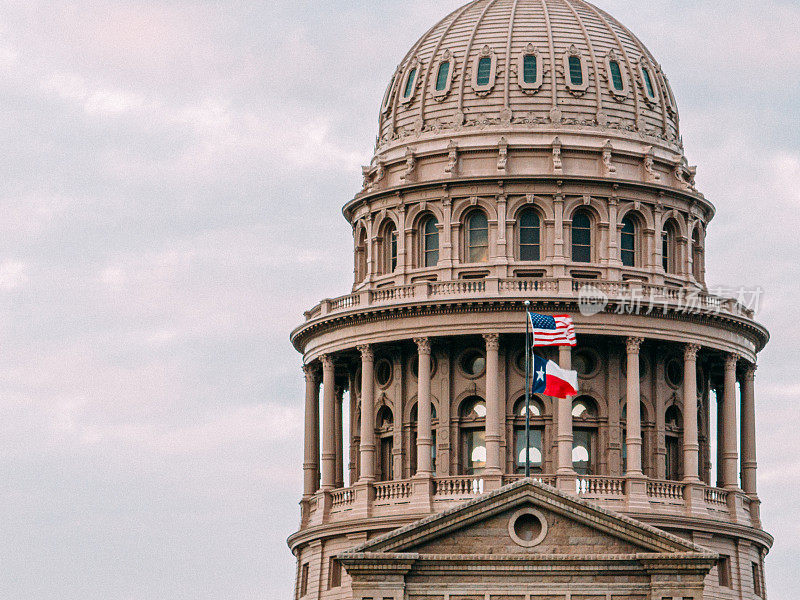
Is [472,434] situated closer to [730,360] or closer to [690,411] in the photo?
[690,411]

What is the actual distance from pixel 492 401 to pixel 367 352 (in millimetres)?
6346

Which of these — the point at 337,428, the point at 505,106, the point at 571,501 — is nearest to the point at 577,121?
the point at 505,106

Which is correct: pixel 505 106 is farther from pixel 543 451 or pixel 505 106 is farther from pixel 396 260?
pixel 543 451

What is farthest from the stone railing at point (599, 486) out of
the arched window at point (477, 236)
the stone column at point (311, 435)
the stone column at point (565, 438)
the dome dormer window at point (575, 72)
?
the dome dormer window at point (575, 72)

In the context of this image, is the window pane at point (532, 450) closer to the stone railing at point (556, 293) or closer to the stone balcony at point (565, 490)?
the stone balcony at point (565, 490)

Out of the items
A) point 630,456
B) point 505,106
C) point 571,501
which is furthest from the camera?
point 505,106

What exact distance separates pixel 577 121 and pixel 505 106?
3.24 meters

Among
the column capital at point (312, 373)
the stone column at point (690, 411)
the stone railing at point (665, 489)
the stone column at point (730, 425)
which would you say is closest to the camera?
the stone railing at point (665, 489)

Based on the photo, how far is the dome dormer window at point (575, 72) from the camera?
106500mm

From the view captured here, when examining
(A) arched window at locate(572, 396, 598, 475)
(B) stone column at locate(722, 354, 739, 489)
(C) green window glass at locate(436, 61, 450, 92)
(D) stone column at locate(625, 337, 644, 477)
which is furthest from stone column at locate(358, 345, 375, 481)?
(B) stone column at locate(722, 354, 739, 489)

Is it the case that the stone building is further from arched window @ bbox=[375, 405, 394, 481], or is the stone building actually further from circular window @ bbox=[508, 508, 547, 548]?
circular window @ bbox=[508, 508, 547, 548]

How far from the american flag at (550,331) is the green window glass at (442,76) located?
20.0m

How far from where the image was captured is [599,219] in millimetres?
104375

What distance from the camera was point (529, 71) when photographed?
351ft
